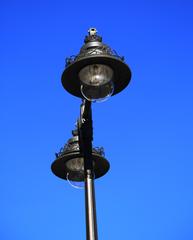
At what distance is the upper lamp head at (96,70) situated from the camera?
7203 millimetres

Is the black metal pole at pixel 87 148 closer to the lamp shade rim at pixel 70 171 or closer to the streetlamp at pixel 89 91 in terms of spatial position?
the streetlamp at pixel 89 91

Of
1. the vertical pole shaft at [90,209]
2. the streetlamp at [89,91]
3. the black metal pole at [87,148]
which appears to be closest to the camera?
the vertical pole shaft at [90,209]

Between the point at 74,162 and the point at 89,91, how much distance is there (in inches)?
53.0

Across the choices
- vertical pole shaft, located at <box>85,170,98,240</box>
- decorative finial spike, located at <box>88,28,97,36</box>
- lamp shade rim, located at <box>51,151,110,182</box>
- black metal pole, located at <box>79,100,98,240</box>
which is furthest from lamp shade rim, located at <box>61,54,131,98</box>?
vertical pole shaft, located at <box>85,170,98,240</box>

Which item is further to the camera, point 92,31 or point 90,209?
point 92,31

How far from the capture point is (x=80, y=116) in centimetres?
769

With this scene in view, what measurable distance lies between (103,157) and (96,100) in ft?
3.79

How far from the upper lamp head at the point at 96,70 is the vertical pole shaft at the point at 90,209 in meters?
1.20

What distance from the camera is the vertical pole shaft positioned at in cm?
663

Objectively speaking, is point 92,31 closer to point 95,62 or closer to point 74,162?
point 95,62

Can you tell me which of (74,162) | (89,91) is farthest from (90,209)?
(89,91)

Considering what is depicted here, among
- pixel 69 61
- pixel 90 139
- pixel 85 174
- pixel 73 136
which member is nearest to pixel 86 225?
pixel 85 174

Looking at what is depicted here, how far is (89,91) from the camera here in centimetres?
725

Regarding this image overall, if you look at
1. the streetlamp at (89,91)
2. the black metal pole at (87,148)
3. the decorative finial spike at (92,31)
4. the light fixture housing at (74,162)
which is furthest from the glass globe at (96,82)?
the light fixture housing at (74,162)
